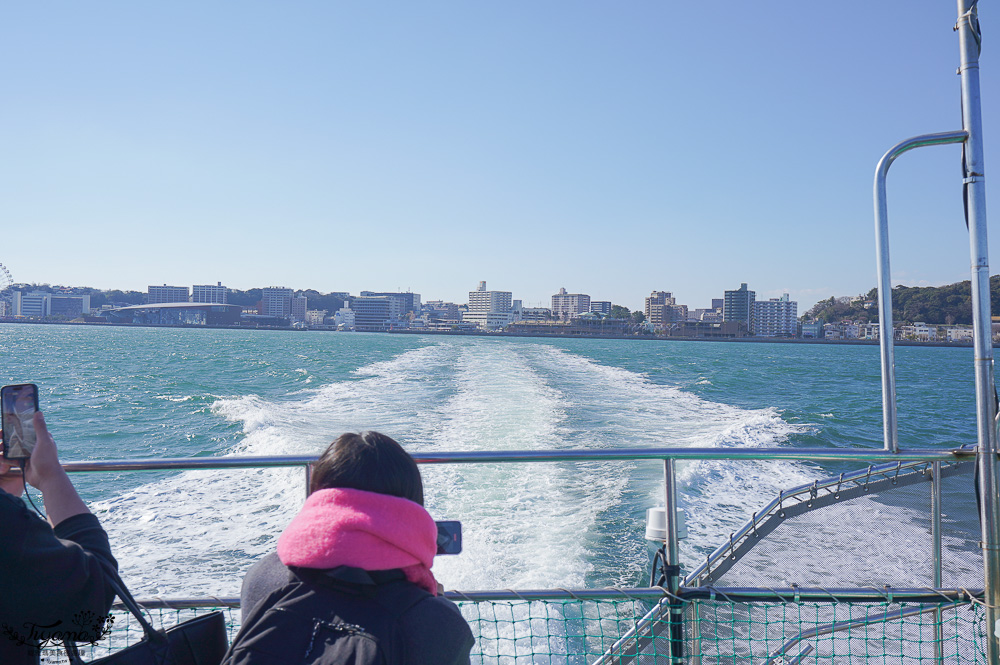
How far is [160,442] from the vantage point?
46.7 ft

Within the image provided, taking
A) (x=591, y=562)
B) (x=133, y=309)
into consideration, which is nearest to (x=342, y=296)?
(x=133, y=309)

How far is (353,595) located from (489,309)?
505 feet

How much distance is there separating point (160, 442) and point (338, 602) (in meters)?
15.4

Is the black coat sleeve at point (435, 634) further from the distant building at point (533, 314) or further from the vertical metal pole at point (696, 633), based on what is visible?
the distant building at point (533, 314)

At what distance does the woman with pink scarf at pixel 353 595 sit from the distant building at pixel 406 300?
161 m

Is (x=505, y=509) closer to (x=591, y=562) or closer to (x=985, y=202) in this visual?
(x=591, y=562)

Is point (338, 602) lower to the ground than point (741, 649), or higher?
higher

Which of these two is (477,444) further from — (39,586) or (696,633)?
(39,586)

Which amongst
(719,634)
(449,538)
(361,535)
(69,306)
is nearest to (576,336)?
(69,306)

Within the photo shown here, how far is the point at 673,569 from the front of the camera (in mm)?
1856

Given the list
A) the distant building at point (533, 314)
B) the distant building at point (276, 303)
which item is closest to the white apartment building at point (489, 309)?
the distant building at point (533, 314)

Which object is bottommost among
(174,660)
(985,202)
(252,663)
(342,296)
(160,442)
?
(160,442)

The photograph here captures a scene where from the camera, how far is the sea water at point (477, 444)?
5.43 meters

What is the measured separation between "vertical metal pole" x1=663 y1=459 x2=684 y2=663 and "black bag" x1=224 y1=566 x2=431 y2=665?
1064 mm
